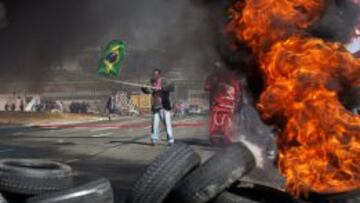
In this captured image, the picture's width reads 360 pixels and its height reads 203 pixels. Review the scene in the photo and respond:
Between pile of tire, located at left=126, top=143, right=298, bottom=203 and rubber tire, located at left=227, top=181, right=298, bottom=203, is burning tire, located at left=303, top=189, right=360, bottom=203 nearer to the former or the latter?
rubber tire, located at left=227, top=181, right=298, bottom=203

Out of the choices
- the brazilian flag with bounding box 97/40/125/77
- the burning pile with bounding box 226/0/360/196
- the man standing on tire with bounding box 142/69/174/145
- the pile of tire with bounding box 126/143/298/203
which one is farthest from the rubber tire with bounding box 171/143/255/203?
the man standing on tire with bounding box 142/69/174/145

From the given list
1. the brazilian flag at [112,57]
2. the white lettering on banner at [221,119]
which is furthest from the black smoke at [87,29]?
the white lettering on banner at [221,119]

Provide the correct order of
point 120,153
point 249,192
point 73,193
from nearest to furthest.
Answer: point 73,193, point 249,192, point 120,153

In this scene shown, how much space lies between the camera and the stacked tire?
6016mm

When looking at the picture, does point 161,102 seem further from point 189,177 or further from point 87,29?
point 189,177

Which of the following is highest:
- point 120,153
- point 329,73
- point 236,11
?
point 236,11

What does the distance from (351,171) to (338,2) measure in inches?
88.6

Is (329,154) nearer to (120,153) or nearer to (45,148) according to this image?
(120,153)

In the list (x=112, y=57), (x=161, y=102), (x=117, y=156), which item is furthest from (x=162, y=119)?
(x=112, y=57)

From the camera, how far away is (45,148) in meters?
14.0

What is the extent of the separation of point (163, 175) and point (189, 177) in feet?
0.85

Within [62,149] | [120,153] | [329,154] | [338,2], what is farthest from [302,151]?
[62,149]

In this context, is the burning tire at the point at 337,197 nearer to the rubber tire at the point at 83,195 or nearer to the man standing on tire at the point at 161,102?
the rubber tire at the point at 83,195

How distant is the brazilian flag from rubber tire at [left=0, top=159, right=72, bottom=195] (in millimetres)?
3904
